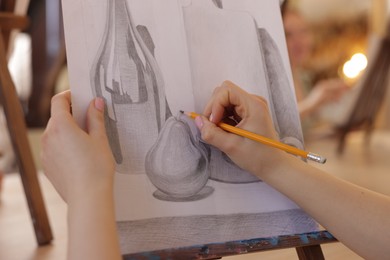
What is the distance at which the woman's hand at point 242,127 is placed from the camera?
524mm

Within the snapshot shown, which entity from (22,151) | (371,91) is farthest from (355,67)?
(22,151)

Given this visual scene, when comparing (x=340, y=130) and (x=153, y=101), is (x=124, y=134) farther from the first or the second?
(x=340, y=130)

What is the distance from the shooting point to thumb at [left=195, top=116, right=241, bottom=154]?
525 mm

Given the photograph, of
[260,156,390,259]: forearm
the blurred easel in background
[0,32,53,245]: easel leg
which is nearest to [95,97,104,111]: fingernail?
[260,156,390,259]: forearm

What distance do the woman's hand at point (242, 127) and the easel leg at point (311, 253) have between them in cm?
12

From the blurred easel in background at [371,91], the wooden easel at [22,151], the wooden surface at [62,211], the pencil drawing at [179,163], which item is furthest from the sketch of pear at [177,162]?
the blurred easel in background at [371,91]

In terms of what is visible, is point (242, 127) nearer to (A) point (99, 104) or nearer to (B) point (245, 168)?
(B) point (245, 168)

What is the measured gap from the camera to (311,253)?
1.88ft

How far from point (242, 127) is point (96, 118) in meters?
0.16

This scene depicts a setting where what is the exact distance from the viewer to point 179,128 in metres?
0.58

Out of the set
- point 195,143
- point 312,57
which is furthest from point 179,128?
point 312,57

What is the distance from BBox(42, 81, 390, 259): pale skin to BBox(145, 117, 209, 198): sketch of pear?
0.11ft

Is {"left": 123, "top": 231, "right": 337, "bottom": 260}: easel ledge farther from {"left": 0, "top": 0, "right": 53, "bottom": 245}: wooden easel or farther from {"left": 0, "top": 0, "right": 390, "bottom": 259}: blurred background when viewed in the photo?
{"left": 0, "top": 0, "right": 53, "bottom": 245}: wooden easel

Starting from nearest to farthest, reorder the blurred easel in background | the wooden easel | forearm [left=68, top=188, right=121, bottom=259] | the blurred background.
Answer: forearm [left=68, top=188, right=121, bottom=259] → the wooden easel → the blurred background → the blurred easel in background
